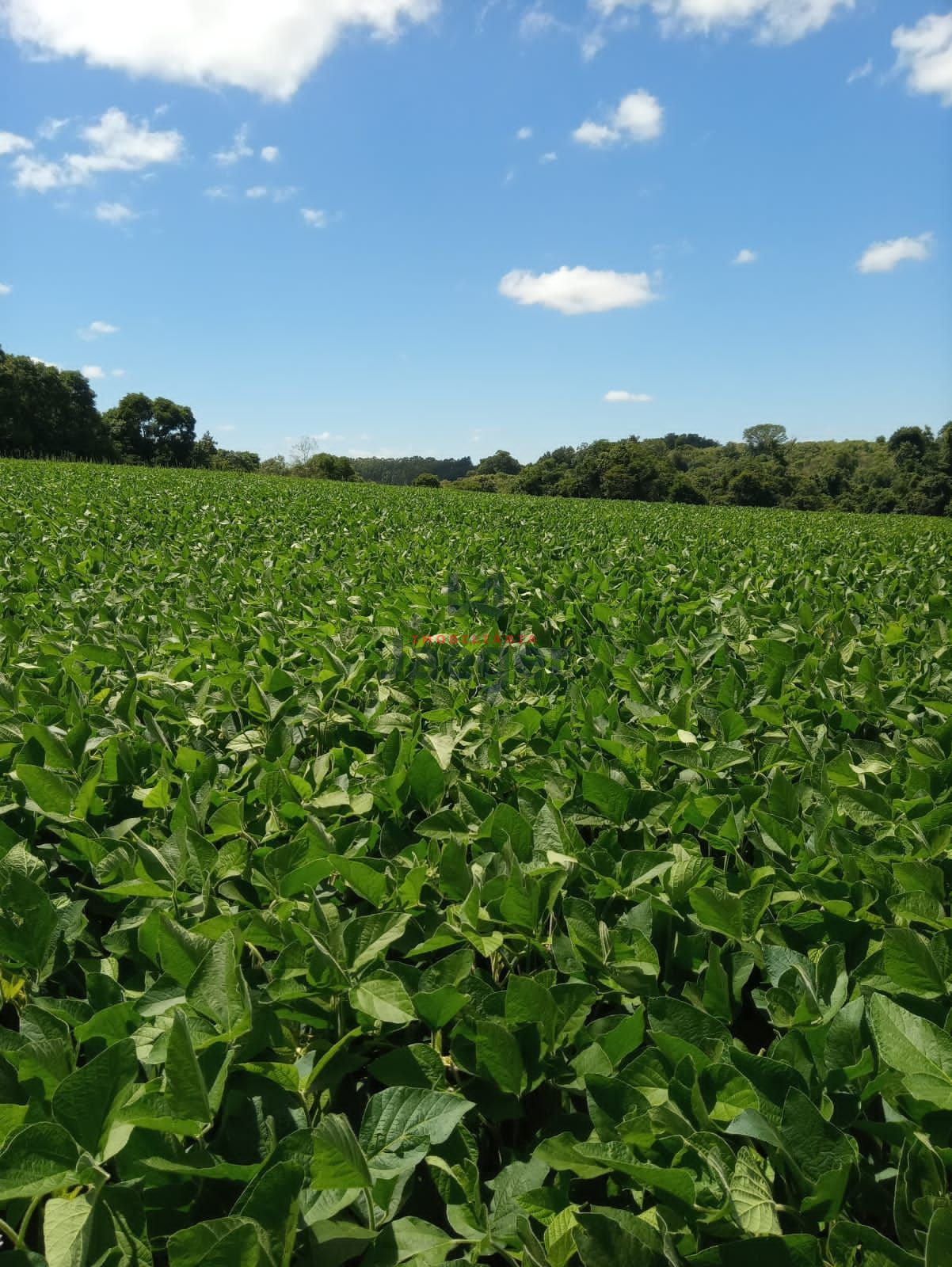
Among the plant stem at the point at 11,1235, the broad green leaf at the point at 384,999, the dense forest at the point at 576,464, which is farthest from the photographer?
the dense forest at the point at 576,464

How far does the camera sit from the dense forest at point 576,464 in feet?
217

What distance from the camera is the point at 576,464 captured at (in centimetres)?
8912

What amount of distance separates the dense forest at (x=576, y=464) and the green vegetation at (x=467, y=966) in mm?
65042

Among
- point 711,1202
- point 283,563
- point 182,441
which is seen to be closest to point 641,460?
point 182,441

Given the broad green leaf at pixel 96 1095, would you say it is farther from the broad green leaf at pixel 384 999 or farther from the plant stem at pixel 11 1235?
the broad green leaf at pixel 384 999

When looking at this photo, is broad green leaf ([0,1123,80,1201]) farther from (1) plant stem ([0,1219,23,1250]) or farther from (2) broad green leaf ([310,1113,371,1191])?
(2) broad green leaf ([310,1113,371,1191])

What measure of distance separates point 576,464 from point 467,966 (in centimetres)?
9097

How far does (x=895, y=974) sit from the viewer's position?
1.21 meters

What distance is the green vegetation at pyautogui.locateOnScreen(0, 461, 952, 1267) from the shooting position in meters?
0.90

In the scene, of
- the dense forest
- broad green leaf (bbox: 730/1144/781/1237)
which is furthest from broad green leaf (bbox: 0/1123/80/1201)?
the dense forest

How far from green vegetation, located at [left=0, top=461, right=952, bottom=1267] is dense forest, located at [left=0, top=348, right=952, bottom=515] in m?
65.0

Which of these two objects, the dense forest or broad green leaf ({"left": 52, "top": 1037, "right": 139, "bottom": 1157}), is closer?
broad green leaf ({"left": 52, "top": 1037, "right": 139, "bottom": 1157})

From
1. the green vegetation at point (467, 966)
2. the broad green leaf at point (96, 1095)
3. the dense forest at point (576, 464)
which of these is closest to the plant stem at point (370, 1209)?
the green vegetation at point (467, 966)

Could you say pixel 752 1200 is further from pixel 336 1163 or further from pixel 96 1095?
pixel 96 1095
